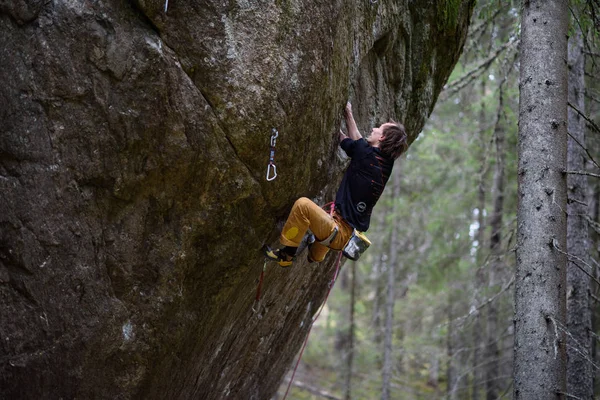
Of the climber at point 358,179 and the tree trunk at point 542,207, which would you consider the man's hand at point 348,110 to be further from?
the tree trunk at point 542,207

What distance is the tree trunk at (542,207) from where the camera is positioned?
5469 mm

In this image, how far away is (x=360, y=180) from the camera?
230 inches

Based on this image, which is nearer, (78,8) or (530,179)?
(78,8)

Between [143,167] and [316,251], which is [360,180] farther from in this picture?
[143,167]

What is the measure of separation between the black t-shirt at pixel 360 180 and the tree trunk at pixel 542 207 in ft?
5.19

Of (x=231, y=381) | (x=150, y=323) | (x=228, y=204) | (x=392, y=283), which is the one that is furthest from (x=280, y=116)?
(x=392, y=283)

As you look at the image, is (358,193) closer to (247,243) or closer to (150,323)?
(247,243)

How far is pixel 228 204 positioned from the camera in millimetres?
5113

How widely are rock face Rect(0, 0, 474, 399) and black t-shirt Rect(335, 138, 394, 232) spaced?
0.38m

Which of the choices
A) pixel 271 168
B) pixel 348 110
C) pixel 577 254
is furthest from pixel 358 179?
pixel 577 254

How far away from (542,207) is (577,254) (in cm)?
278

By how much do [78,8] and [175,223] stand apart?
1.98 m

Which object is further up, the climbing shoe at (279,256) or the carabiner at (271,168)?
the carabiner at (271,168)

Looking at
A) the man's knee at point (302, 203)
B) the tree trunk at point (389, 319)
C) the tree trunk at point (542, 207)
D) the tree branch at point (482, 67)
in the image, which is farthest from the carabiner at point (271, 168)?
the tree trunk at point (389, 319)
